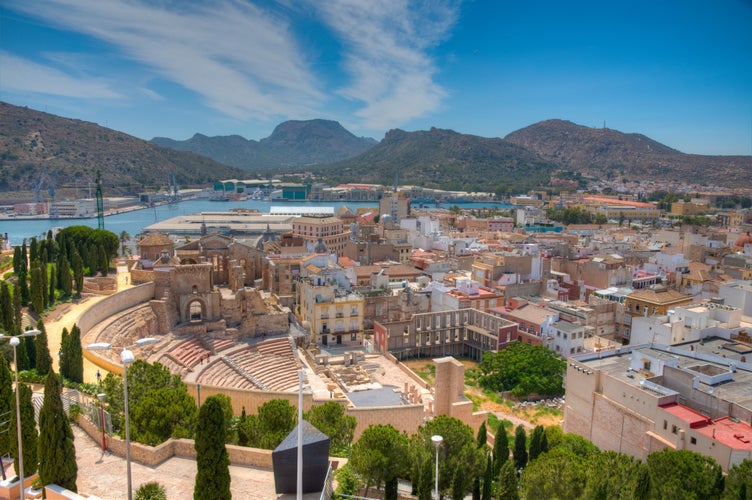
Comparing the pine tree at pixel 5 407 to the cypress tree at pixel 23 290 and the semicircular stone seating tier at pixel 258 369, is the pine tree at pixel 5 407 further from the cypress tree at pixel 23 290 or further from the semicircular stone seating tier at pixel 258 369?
the cypress tree at pixel 23 290

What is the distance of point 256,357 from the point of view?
108ft

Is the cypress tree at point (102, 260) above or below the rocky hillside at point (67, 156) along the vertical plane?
below

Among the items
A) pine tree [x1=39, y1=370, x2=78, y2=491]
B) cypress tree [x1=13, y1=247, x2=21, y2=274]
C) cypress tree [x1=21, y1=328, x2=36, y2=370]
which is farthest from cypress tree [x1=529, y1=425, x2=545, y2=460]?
cypress tree [x1=13, y1=247, x2=21, y2=274]

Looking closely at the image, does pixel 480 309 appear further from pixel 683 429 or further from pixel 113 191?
pixel 113 191

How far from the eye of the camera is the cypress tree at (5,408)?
1518cm

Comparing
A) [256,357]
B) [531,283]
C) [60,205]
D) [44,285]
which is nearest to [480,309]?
[531,283]

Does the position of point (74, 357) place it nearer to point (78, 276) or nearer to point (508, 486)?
point (78, 276)

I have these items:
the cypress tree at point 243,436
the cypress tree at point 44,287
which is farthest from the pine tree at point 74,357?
the cypress tree at point 44,287

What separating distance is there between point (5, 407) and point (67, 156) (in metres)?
Result: 156

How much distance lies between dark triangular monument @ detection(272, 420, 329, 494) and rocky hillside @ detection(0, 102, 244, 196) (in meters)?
145

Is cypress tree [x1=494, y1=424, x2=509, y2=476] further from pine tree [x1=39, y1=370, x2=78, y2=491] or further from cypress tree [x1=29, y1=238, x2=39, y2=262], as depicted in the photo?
cypress tree [x1=29, y1=238, x2=39, y2=262]

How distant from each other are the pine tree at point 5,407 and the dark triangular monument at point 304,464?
796 cm

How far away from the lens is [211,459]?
1296 cm

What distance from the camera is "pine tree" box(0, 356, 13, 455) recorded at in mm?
15188
